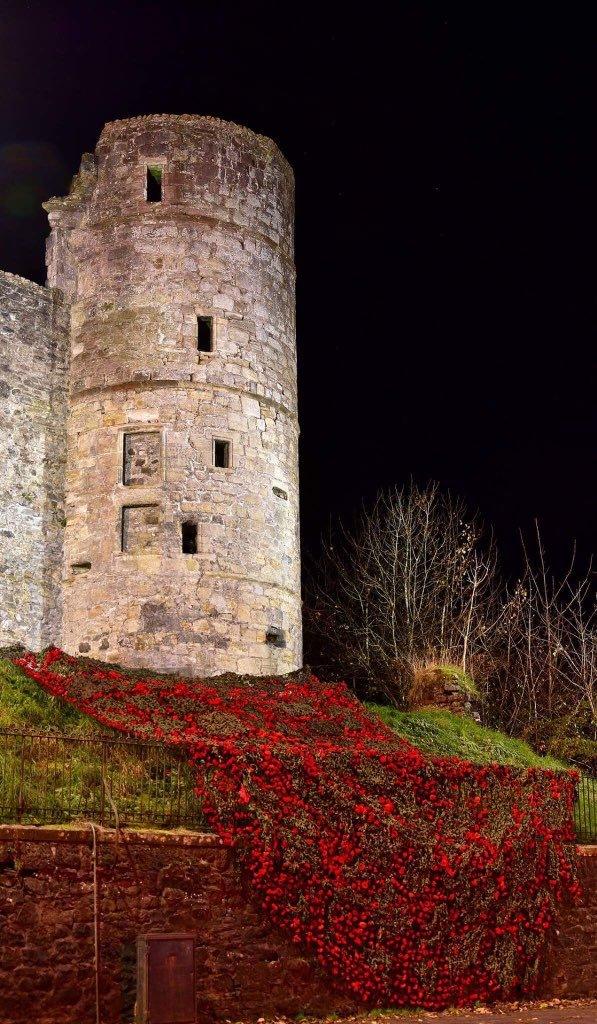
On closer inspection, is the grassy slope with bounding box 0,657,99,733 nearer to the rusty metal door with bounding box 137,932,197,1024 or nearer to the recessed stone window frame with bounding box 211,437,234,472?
the rusty metal door with bounding box 137,932,197,1024

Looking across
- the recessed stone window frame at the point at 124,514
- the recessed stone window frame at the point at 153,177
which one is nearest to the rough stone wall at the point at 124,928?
the recessed stone window frame at the point at 124,514

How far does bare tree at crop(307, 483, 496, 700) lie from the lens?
31.0 metres

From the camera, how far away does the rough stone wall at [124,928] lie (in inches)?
468

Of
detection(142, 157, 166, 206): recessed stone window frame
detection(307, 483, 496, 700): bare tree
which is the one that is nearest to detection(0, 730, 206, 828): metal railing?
detection(142, 157, 166, 206): recessed stone window frame

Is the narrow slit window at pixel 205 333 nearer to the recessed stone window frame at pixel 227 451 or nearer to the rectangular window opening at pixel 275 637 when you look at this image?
the recessed stone window frame at pixel 227 451

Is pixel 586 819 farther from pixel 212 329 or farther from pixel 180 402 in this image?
pixel 212 329

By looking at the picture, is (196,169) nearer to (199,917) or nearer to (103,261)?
(103,261)

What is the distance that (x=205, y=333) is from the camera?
22.4 m

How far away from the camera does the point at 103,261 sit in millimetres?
22812

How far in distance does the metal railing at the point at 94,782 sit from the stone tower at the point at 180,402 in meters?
6.21

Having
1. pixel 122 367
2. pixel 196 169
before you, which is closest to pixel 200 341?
pixel 122 367

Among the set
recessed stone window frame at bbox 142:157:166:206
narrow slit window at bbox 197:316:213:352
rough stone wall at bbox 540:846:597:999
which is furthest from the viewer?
recessed stone window frame at bbox 142:157:166:206

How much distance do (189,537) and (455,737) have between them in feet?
18.5

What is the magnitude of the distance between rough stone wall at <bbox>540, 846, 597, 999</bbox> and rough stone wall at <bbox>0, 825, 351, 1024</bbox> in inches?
145
